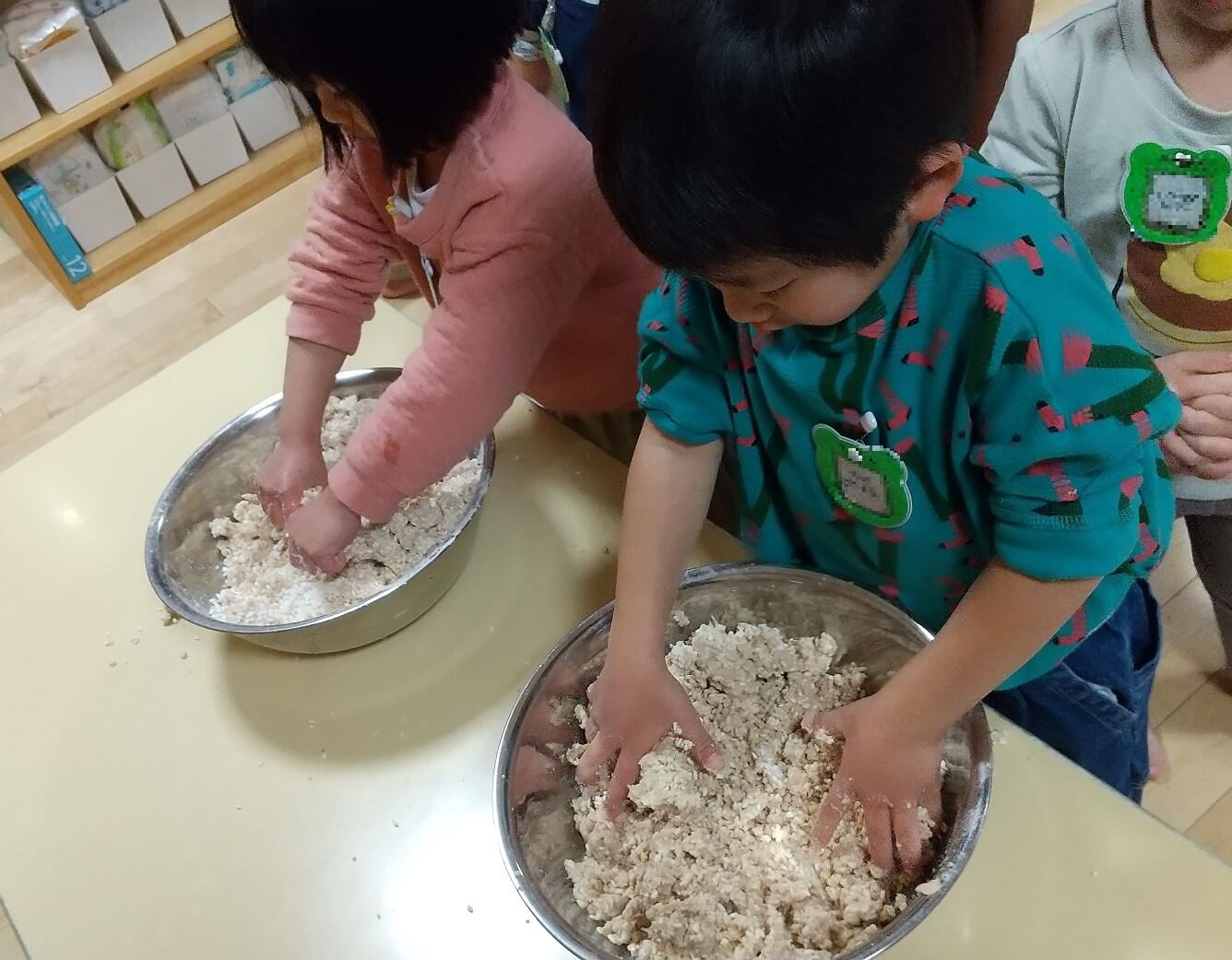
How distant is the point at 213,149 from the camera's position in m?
2.16

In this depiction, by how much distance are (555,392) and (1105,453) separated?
0.56 metres

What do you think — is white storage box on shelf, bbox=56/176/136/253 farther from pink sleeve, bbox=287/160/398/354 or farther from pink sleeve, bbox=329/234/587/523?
pink sleeve, bbox=329/234/587/523

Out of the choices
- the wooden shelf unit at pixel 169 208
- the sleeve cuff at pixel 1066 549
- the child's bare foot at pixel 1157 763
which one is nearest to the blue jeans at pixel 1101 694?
the sleeve cuff at pixel 1066 549

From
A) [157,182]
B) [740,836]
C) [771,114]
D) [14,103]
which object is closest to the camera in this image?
[771,114]

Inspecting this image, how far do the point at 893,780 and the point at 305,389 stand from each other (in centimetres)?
59

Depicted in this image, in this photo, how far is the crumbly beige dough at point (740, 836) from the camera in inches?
23.7

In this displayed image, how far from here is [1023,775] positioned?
644 millimetres

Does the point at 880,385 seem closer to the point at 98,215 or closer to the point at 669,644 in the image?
the point at 669,644

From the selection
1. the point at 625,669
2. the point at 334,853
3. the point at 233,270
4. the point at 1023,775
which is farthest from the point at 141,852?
the point at 233,270

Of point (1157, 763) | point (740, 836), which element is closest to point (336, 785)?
point (740, 836)

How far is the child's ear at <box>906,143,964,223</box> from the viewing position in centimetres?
48

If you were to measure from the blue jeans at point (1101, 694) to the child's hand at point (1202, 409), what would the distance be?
11 centimetres

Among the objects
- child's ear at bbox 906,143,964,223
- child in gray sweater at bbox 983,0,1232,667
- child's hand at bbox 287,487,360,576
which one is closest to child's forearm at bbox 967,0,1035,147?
child in gray sweater at bbox 983,0,1232,667

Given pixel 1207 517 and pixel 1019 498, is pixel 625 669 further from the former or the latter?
pixel 1207 517
